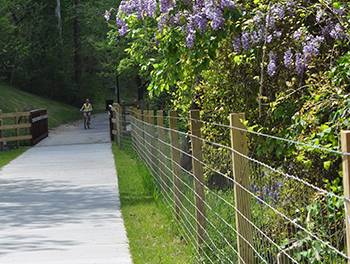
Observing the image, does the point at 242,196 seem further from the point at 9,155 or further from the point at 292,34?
the point at 9,155

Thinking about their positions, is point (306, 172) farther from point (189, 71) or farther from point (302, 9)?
point (189, 71)

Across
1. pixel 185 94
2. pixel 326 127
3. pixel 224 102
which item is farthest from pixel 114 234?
pixel 326 127

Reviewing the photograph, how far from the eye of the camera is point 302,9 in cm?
627

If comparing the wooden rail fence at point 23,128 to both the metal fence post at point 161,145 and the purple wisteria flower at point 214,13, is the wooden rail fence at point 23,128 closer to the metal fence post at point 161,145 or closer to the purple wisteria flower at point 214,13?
the metal fence post at point 161,145

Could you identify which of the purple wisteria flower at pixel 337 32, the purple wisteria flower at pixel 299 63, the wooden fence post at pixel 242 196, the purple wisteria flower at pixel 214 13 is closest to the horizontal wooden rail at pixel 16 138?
the purple wisteria flower at pixel 214 13

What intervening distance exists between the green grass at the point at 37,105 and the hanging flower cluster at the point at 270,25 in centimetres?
3512

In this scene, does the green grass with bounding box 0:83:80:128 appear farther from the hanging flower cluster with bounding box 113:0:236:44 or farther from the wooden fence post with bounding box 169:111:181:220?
the hanging flower cluster with bounding box 113:0:236:44

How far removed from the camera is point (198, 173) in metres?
7.14

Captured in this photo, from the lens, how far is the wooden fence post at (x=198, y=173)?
7078mm

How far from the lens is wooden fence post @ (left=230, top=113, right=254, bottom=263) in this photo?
491 centimetres

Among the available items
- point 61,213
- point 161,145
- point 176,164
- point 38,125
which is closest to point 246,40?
point 176,164

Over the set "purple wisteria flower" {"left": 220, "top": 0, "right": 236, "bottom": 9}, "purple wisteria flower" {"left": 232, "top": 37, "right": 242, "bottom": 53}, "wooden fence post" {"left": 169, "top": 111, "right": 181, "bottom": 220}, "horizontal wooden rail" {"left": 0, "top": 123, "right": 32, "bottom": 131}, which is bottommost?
"horizontal wooden rail" {"left": 0, "top": 123, "right": 32, "bottom": 131}

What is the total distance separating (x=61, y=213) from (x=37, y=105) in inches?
1593

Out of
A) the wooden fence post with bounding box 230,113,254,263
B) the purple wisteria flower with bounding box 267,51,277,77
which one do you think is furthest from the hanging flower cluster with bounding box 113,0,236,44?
the wooden fence post with bounding box 230,113,254,263
